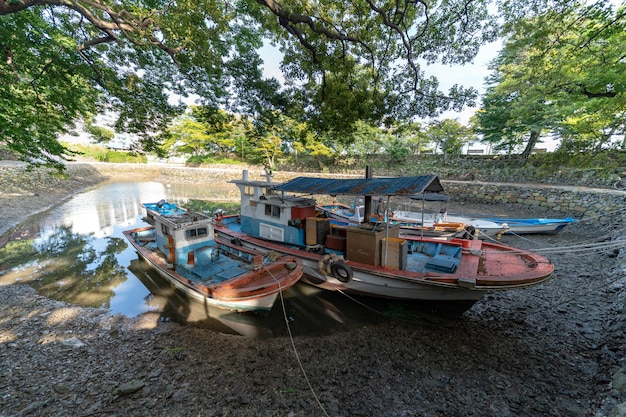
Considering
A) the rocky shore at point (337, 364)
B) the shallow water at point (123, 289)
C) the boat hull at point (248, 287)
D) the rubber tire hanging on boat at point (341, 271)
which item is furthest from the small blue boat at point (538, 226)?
the boat hull at point (248, 287)

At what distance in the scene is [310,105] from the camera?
33.8ft

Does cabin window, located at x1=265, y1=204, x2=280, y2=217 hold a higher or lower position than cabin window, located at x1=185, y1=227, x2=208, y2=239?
higher

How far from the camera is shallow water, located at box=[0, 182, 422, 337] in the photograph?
6.80 meters

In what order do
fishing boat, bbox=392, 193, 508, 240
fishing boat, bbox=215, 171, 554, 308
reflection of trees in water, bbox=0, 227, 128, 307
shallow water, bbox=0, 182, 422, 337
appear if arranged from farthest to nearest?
fishing boat, bbox=392, 193, 508, 240
reflection of trees in water, bbox=0, 227, 128, 307
shallow water, bbox=0, 182, 422, 337
fishing boat, bbox=215, 171, 554, 308

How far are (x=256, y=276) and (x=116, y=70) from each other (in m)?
8.32

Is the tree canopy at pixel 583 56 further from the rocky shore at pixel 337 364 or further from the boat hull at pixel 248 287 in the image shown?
the boat hull at pixel 248 287

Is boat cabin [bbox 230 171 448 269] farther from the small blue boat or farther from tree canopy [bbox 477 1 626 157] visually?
the small blue boat

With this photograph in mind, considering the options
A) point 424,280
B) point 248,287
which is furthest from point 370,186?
point 248,287

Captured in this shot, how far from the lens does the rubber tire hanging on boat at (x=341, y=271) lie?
706cm

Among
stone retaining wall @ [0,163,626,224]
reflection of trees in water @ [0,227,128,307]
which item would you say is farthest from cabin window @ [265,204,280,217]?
stone retaining wall @ [0,163,626,224]

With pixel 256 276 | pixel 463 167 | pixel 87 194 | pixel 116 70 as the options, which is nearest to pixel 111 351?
pixel 256 276

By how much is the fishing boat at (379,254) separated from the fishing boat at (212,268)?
1.23 meters

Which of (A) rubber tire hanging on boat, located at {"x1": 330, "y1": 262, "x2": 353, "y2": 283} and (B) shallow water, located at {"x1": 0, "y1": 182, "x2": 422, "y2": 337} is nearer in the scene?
(B) shallow water, located at {"x1": 0, "y1": 182, "x2": 422, "y2": 337}

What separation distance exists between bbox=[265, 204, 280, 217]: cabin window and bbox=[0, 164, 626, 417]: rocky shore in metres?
4.67
